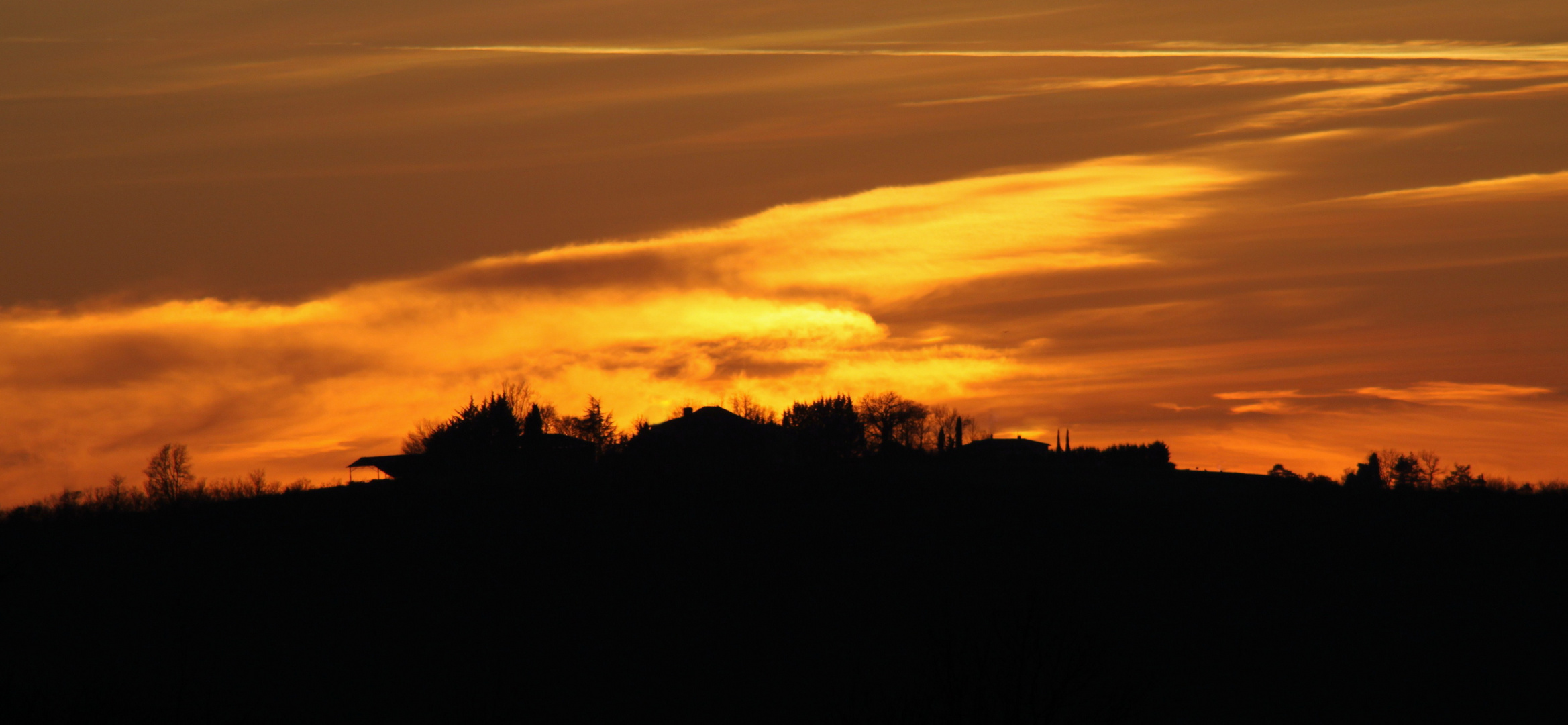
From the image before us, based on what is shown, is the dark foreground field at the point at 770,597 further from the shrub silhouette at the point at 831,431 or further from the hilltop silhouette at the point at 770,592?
the shrub silhouette at the point at 831,431

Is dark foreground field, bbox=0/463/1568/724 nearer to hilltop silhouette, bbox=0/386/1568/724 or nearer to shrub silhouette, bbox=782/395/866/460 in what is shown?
hilltop silhouette, bbox=0/386/1568/724

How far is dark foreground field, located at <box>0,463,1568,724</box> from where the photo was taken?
60.5 m

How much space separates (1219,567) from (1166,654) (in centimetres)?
1439

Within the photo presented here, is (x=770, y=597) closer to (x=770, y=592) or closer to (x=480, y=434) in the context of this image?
(x=770, y=592)

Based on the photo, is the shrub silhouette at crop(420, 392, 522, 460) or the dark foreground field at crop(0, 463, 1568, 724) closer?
the dark foreground field at crop(0, 463, 1568, 724)

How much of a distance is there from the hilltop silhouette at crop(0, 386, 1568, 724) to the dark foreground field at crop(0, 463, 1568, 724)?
0.80 ft

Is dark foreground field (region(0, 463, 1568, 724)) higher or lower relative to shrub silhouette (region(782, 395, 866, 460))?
lower

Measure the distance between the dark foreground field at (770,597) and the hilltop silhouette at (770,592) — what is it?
24 centimetres

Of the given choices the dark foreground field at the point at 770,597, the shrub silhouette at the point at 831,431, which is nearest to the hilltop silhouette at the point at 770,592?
the dark foreground field at the point at 770,597

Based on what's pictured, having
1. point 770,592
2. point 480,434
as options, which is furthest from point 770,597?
point 480,434

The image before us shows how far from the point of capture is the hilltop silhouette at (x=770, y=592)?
6059 cm

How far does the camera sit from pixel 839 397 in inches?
5812

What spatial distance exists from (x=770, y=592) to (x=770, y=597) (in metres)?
0.76

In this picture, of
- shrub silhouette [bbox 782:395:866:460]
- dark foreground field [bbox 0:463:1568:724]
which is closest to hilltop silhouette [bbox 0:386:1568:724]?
dark foreground field [bbox 0:463:1568:724]
